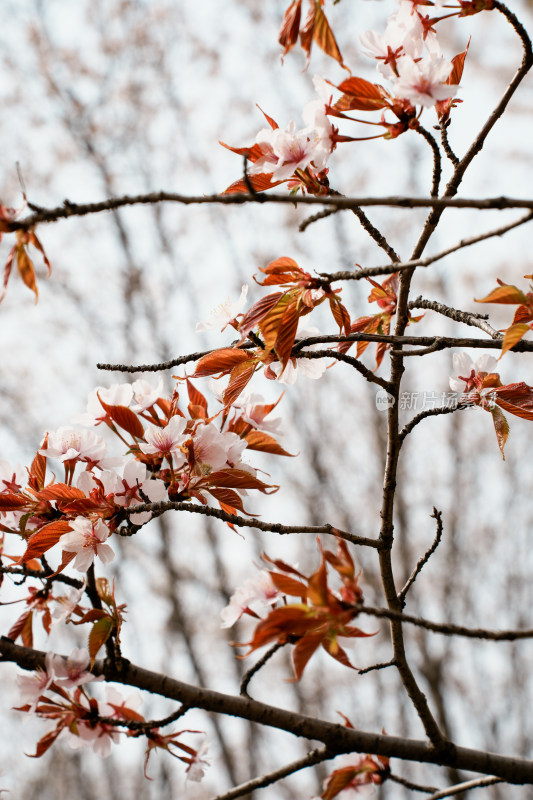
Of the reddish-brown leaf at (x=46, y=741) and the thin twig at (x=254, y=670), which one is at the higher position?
the thin twig at (x=254, y=670)

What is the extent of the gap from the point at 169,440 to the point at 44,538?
0.21m

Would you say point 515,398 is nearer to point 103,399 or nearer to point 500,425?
point 500,425

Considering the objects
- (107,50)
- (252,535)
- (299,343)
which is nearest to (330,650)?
(299,343)

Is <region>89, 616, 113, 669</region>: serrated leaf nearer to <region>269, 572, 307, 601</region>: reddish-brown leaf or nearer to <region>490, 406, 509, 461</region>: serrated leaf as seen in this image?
<region>269, 572, 307, 601</region>: reddish-brown leaf

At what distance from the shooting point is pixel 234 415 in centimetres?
110

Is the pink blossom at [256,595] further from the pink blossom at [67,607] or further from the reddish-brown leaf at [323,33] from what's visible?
the reddish-brown leaf at [323,33]

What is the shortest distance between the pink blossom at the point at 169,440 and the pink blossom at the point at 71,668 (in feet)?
1.04

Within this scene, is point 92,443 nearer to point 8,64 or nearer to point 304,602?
point 304,602

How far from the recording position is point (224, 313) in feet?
3.44

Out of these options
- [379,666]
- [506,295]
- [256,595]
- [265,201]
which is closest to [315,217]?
[265,201]

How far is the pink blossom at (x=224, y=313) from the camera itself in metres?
1.03

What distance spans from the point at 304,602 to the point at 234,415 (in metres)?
0.45

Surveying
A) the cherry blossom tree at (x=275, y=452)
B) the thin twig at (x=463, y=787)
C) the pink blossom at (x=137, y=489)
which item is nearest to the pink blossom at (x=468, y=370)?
the cherry blossom tree at (x=275, y=452)

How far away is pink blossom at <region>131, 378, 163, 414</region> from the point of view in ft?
3.49
